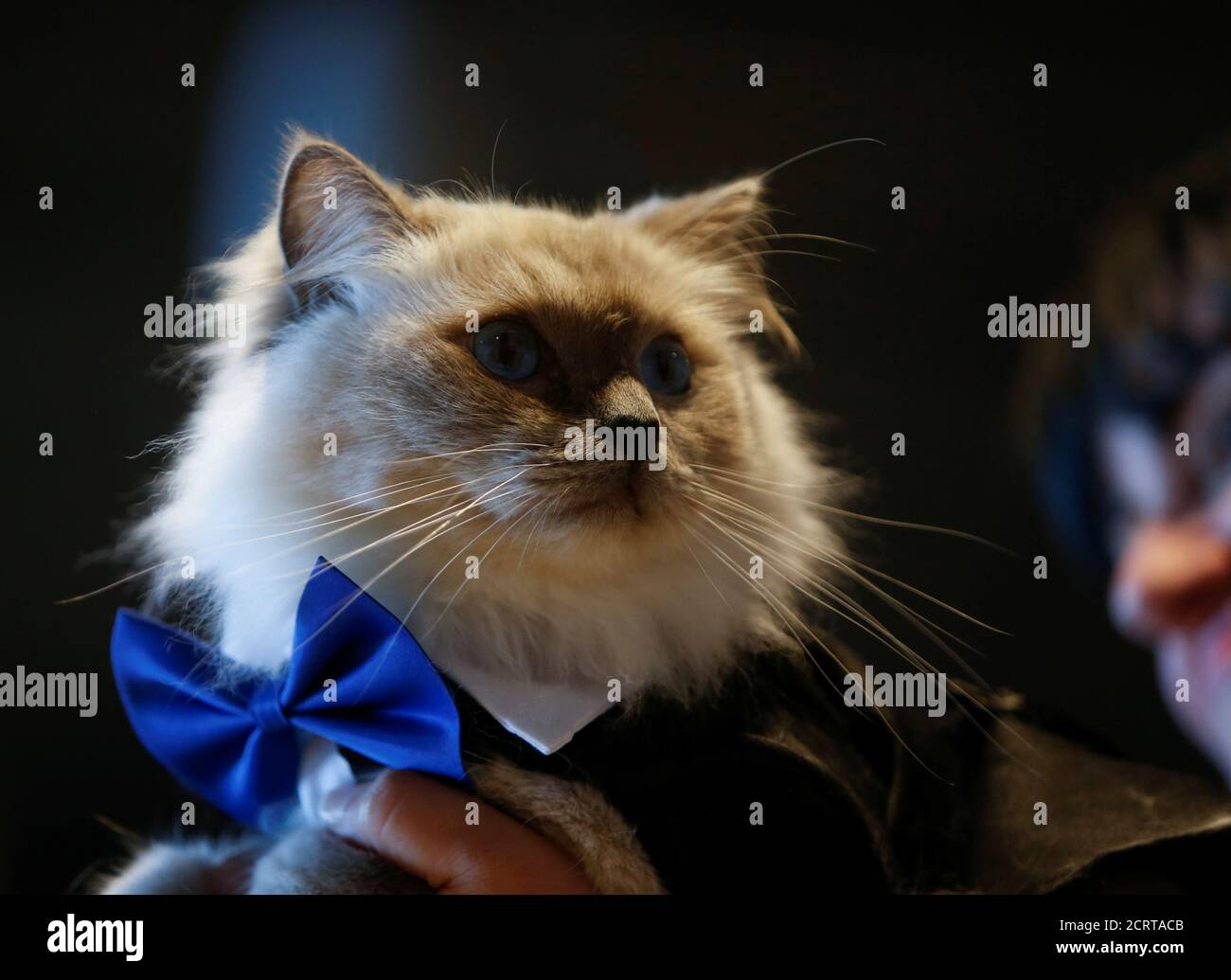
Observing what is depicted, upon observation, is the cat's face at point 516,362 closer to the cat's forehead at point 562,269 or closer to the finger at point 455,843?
the cat's forehead at point 562,269

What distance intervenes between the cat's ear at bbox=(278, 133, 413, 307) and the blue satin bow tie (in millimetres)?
331

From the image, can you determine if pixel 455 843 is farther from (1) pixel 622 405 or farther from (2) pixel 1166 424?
(2) pixel 1166 424

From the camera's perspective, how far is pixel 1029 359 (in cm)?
132

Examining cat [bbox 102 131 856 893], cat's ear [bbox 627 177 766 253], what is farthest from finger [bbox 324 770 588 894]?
cat's ear [bbox 627 177 766 253]

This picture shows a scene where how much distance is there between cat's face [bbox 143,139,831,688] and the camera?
0.95 metres

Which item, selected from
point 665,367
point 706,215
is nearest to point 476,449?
point 665,367

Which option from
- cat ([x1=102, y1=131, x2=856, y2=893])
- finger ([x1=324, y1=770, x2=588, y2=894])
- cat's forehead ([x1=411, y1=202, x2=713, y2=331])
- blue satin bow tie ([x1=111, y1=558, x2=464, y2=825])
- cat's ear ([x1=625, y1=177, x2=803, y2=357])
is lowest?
finger ([x1=324, y1=770, x2=588, y2=894])

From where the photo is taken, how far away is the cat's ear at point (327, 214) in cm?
101

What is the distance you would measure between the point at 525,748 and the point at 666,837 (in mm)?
167

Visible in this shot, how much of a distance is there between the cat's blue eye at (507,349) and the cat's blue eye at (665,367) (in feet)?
0.46

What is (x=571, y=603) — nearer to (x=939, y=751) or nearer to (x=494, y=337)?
(x=494, y=337)

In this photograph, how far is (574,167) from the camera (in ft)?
4.24

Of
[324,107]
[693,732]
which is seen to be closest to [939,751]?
[693,732]

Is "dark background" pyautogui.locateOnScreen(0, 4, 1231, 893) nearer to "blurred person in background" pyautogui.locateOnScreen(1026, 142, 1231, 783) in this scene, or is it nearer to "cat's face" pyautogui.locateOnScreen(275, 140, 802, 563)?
"blurred person in background" pyautogui.locateOnScreen(1026, 142, 1231, 783)
